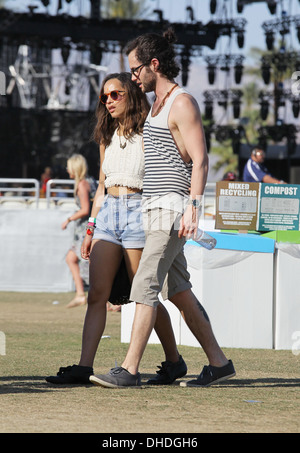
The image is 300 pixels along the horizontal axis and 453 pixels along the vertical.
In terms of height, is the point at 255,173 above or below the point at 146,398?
above

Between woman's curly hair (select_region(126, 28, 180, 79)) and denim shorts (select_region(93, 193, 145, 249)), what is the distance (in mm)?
724

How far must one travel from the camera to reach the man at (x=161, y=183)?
481 cm

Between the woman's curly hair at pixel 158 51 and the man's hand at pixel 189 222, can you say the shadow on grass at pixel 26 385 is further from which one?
the woman's curly hair at pixel 158 51

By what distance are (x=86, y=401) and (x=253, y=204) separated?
3118 mm

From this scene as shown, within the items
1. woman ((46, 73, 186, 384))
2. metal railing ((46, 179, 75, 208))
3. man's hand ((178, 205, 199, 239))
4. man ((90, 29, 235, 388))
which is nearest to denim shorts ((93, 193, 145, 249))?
→ woman ((46, 73, 186, 384))

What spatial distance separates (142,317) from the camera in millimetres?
4871

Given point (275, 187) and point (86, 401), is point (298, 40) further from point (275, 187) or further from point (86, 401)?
point (86, 401)

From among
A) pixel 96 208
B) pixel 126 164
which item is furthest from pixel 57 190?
pixel 126 164

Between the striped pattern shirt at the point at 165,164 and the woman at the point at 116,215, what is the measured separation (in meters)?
0.24

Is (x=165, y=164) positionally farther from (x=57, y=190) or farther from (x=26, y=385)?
(x=57, y=190)

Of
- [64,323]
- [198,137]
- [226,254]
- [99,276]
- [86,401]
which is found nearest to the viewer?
[86,401]

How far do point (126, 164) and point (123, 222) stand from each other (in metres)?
0.34

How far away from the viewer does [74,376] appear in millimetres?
5098
